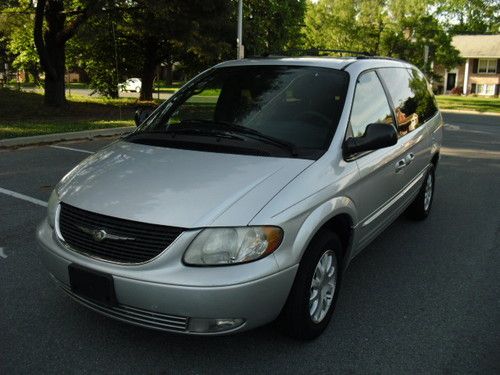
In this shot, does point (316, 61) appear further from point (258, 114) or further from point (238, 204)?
point (238, 204)

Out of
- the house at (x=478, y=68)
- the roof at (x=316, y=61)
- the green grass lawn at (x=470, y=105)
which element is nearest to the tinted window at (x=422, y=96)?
the roof at (x=316, y=61)

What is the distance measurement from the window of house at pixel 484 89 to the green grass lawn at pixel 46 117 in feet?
142

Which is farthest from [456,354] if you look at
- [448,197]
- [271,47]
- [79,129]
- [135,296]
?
[271,47]

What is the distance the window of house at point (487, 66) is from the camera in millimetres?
53438

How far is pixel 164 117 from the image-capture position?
13.8ft

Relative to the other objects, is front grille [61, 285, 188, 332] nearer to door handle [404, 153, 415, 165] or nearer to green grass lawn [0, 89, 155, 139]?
door handle [404, 153, 415, 165]

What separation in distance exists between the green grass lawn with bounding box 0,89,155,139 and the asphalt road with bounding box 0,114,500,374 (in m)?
7.40

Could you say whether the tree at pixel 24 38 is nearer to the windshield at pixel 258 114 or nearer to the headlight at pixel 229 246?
the windshield at pixel 258 114

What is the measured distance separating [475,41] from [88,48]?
1776 inches

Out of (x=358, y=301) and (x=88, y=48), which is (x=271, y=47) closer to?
(x=88, y=48)

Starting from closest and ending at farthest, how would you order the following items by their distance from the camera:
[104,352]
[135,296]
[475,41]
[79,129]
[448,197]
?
[135,296]
[104,352]
[448,197]
[79,129]
[475,41]

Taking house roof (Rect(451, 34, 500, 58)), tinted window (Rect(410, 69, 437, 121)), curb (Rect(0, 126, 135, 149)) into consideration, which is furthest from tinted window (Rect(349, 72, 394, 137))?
house roof (Rect(451, 34, 500, 58))

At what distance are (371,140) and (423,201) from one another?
2602 mm

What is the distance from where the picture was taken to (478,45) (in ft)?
178
